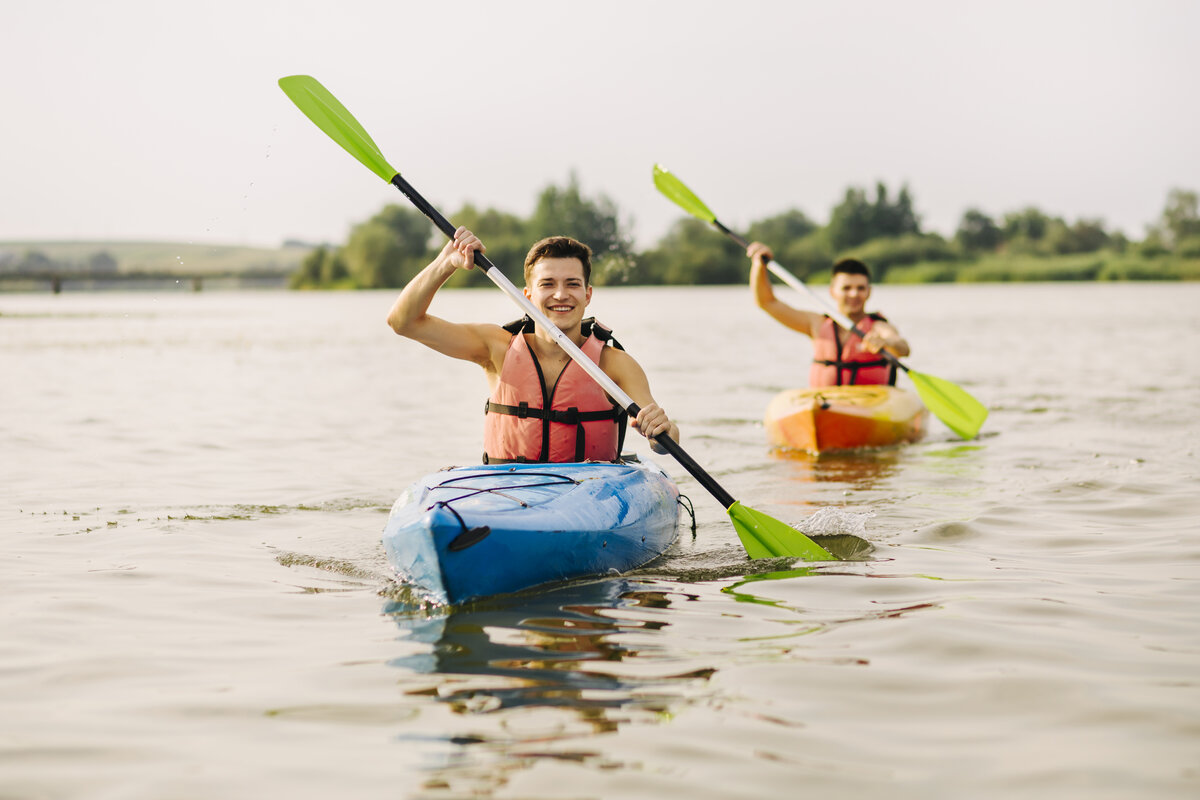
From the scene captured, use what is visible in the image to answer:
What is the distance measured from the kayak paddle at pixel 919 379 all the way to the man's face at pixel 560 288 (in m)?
3.58

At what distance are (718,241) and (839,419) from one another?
38.1 meters

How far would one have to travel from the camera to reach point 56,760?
2.52 m

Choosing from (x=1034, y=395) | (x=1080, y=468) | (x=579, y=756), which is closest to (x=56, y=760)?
(x=579, y=756)

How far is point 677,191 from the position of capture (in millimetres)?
8836

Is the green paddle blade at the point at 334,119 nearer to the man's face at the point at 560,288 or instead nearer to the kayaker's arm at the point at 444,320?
the kayaker's arm at the point at 444,320

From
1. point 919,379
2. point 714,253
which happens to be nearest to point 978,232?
point 714,253

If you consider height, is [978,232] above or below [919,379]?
above

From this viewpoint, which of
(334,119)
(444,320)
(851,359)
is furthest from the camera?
(851,359)

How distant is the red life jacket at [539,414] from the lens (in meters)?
4.71

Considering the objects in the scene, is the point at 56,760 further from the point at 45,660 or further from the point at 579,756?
the point at 579,756

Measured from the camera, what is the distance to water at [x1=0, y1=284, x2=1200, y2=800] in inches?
97.1

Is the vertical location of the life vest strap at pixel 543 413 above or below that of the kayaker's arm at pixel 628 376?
below

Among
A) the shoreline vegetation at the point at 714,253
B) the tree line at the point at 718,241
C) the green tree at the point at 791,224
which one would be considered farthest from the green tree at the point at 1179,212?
the green tree at the point at 791,224

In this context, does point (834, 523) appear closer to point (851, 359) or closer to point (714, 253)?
point (851, 359)
